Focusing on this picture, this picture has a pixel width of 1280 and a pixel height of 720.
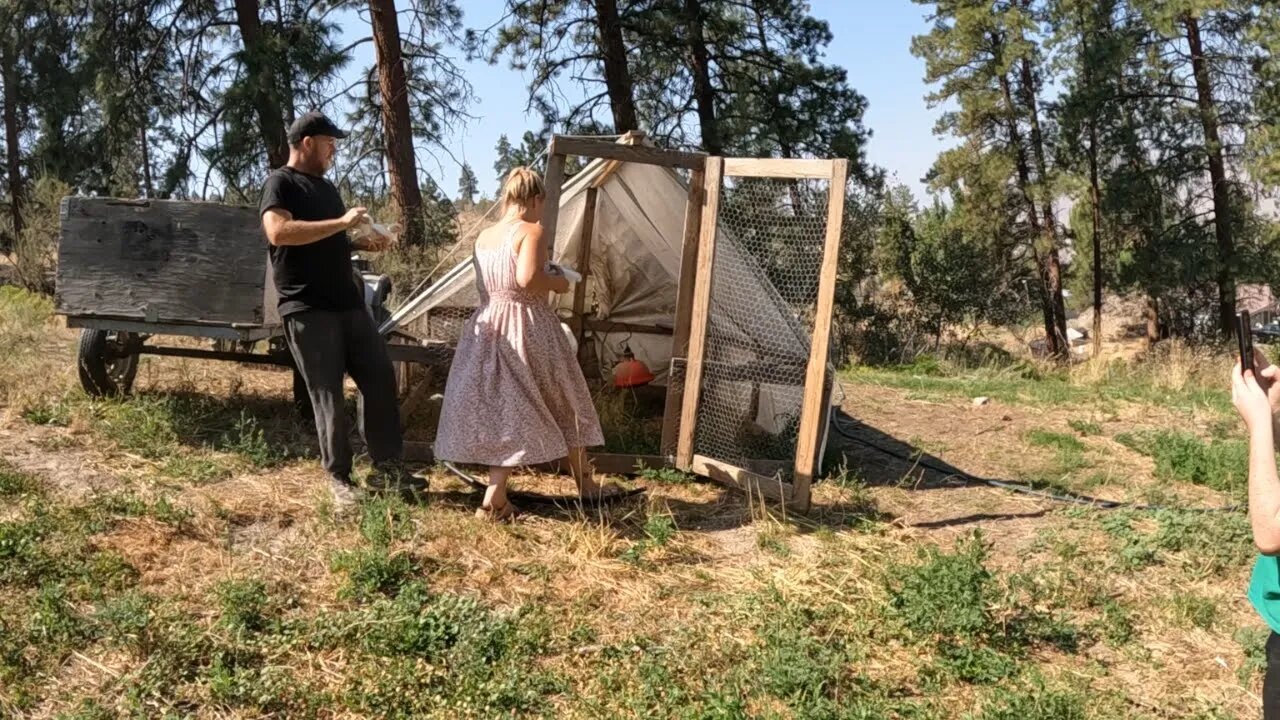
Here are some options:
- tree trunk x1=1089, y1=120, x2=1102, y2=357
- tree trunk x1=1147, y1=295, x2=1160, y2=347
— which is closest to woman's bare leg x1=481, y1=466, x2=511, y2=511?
tree trunk x1=1089, y1=120, x2=1102, y2=357

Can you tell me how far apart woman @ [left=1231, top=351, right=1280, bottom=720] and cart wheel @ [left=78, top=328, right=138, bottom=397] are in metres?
5.96

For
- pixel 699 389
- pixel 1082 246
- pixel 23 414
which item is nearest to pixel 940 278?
pixel 1082 246

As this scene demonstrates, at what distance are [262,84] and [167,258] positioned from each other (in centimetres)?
698

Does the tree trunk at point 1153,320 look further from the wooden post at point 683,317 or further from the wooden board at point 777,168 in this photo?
the wooden board at point 777,168

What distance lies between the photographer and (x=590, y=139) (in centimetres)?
538

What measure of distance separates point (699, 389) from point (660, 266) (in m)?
1.77

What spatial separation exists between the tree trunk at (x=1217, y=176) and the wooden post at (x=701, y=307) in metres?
18.3

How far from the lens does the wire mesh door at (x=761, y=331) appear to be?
16.5 feet

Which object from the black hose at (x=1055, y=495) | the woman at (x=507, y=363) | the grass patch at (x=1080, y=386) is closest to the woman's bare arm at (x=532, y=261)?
the woman at (x=507, y=363)

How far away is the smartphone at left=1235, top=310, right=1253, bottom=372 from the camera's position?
2.14 meters

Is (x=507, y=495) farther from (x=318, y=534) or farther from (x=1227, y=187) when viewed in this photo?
(x=1227, y=187)

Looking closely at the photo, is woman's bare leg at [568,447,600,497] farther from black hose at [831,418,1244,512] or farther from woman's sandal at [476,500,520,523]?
black hose at [831,418,1244,512]

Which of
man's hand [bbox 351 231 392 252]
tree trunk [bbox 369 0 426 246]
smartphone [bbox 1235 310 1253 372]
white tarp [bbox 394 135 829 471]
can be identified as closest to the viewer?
smartphone [bbox 1235 310 1253 372]

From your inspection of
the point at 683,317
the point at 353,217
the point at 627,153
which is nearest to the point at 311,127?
the point at 353,217
